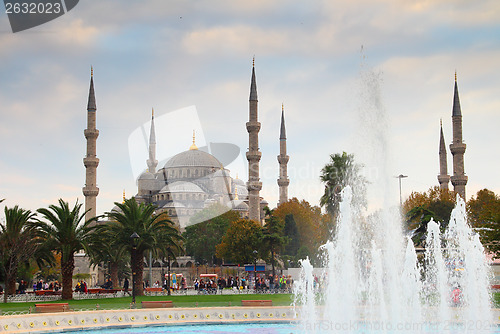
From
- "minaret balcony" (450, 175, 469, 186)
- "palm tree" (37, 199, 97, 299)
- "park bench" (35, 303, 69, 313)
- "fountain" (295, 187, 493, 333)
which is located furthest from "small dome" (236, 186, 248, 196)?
"fountain" (295, 187, 493, 333)

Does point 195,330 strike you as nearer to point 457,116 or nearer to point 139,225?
point 139,225

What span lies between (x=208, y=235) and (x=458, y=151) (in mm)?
26160

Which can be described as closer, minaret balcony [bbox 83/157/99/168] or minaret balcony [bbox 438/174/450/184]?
minaret balcony [bbox 83/157/99/168]

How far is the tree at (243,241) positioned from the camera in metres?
46.7

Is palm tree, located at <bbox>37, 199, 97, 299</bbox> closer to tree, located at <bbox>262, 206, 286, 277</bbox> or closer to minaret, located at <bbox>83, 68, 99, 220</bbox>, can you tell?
tree, located at <bbox>262, 206, 286, 277</bbox>

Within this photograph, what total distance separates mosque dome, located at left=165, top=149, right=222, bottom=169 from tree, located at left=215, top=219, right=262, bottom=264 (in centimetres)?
4471

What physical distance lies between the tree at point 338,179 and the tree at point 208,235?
2795 centimetres

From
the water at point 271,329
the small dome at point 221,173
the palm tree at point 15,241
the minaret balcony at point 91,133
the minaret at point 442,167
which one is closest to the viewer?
the water at point 271,329

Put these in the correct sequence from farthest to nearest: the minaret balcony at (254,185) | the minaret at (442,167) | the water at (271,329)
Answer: the minaret at (442,167), the minaret balcony at (254,185), the water at (271,329)

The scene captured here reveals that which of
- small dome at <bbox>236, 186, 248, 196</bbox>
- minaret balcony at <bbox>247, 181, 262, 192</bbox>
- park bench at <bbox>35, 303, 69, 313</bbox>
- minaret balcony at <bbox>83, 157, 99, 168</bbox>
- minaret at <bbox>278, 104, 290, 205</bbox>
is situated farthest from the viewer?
small dome at <bbox>236, 186, 248, 196</bbox>

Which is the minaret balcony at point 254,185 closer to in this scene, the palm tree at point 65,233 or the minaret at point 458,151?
the minaret at point 458,151

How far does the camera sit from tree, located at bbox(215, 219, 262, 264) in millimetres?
46719

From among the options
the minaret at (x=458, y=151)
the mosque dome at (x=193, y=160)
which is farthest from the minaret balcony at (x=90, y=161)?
the mosque dome at (x=193, y=160)

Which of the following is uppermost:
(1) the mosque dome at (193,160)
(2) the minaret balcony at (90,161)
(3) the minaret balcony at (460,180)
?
(1) the mosque dome at (193,160)
